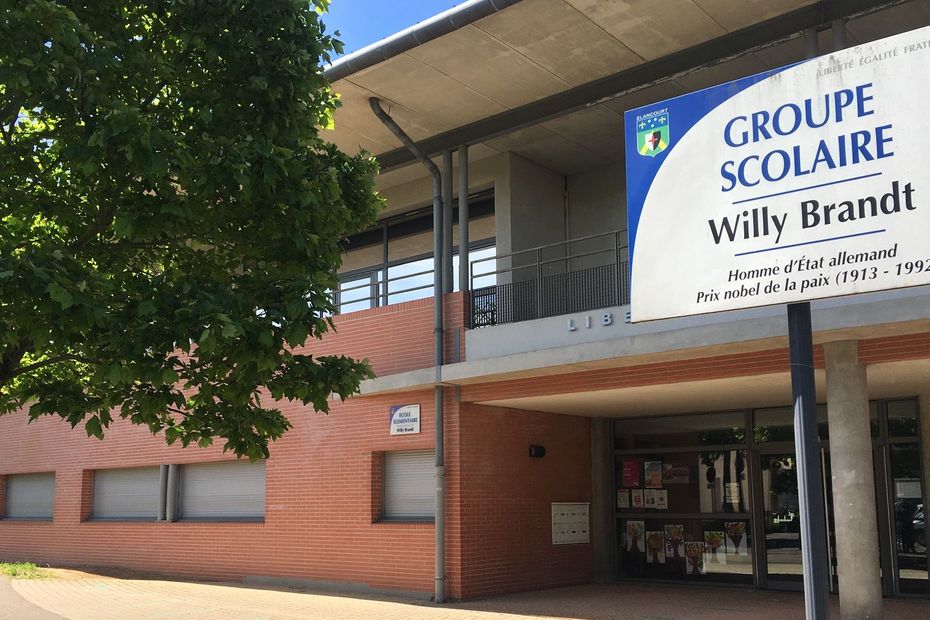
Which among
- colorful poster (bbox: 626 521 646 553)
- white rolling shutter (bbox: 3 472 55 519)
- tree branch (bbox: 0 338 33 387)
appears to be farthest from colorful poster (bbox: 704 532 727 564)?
white rolling shutter (bbox: 3 472 55 519)

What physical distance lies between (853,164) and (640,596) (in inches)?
455

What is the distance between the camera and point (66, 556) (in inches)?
834

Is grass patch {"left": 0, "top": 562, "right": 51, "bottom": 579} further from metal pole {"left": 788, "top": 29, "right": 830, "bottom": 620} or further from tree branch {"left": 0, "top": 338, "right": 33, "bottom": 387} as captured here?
metal pole {"left": 788, "top": 29, "right": 830, "bottom": 620}

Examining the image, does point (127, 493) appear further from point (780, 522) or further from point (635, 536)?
point (780, 522)

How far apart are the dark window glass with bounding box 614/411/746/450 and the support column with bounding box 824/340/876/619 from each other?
16.1ft

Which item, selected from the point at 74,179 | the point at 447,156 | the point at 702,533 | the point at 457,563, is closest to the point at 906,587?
the point at 702,533

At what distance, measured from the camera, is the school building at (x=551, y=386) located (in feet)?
39.1

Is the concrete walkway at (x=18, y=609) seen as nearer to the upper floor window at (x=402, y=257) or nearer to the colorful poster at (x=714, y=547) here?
the upper floor window at (x=402, y=257)

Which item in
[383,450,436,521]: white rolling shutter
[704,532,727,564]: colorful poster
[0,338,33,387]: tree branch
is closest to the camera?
[0,338,33,387]: tree branch

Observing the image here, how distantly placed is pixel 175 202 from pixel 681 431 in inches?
461

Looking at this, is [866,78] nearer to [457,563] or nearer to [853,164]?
[853,164]

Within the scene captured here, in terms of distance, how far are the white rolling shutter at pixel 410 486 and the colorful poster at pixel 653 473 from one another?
4044 mm

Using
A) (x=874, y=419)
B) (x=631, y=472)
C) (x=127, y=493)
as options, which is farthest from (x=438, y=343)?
(x=127, y=493)

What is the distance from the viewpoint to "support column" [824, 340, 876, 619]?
10.6 meters
